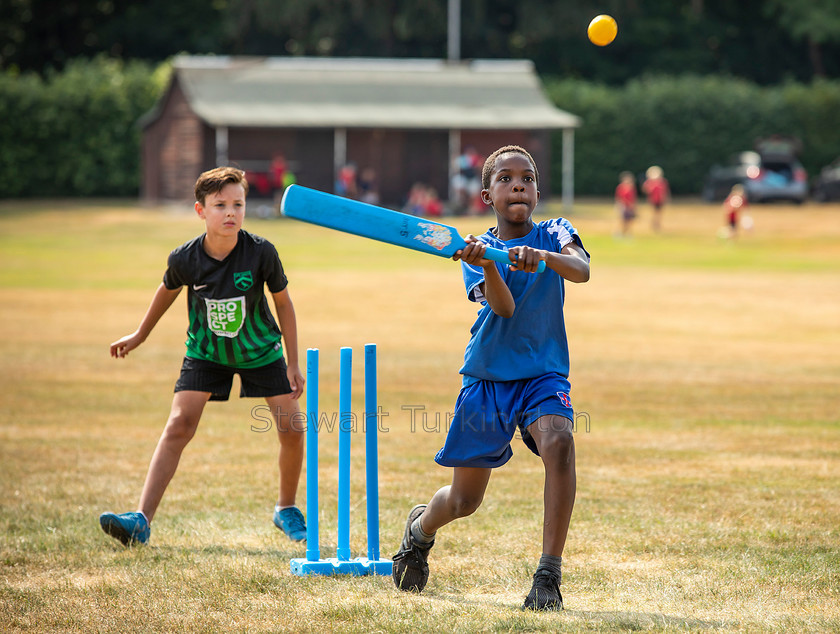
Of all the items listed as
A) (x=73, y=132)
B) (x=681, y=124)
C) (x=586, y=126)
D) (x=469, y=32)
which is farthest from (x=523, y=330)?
(x=469, y=32)

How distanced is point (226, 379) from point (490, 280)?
193cm

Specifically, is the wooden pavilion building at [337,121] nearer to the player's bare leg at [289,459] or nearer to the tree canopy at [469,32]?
the tree canopy at [469,32]

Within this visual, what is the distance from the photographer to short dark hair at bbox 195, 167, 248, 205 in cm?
583

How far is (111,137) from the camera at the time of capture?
1767 inches

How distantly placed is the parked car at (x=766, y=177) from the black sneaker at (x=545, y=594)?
4133 cm

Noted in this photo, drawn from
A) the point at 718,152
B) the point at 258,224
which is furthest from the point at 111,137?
the point at 718,152

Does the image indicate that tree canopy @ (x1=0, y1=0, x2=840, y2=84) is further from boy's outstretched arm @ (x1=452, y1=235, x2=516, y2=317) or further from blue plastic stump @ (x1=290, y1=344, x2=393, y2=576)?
boy's outstretched arm @ (x1=452, y1=235, x2=516, y2=317)

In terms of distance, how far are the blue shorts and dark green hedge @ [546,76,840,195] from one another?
44194 mm

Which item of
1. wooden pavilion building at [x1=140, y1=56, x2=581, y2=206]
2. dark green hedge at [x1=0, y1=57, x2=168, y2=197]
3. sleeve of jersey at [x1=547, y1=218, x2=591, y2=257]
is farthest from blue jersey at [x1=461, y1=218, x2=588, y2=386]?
dark green hedge at [x1=0, y1=57, x2=168, y2=197]

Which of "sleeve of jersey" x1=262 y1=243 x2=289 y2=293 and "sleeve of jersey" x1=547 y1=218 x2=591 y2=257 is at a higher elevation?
"sleeve of jersey" x1=547 y1=218 x2=591 y2=257

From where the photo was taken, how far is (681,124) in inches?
1950

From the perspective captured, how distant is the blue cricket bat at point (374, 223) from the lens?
461 centimetres

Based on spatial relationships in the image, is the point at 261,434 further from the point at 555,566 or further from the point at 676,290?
the point at 676,290

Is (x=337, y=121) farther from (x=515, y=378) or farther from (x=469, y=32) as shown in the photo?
(x=515, y=378)
